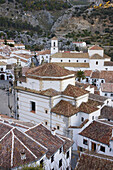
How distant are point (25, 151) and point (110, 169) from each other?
5133 mm

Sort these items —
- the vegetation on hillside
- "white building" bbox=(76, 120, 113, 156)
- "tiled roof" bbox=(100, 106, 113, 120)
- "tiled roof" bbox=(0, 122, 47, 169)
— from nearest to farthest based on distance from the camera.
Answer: "tiled roof" bbox=(0, 122, 47, 169)
"white building" bbox=(76, 120, 113, 156)
"tiled roof" bbox=(100, 106, 113, 120)
the vegetation on hillside

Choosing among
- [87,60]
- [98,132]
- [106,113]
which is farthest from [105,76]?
[98,132]

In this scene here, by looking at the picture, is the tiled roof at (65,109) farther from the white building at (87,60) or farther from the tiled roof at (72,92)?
the white building at (87,60)

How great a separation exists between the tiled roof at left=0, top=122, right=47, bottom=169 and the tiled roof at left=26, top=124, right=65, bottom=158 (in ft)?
2.15

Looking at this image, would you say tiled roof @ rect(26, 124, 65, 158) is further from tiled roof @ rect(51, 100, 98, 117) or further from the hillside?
the hillside

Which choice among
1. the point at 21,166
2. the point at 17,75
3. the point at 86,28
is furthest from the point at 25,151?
the point at 86,28

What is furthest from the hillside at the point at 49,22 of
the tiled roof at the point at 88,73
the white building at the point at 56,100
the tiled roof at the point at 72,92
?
the white building at the point at 56,100

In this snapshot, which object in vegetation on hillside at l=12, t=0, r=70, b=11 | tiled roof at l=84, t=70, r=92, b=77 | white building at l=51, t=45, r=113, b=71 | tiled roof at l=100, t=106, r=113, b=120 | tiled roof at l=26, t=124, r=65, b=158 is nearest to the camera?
tiled roof at l=26, t=124, r=65, b=158

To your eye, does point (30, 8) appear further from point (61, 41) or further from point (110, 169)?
point (110, 169)

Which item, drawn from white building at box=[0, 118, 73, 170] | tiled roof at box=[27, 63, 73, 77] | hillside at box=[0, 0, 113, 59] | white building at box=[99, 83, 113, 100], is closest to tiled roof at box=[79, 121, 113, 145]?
white building at box=[0, 118, 73, 170]

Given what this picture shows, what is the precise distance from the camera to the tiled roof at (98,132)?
52.8ft

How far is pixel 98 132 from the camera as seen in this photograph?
55.5ft

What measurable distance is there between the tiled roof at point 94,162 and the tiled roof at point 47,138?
6.51 ft

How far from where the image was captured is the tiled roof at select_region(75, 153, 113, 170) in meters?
11.8
